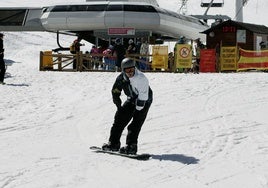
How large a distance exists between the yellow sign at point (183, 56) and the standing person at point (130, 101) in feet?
48.6

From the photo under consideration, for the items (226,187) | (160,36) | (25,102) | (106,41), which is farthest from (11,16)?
(226,187)

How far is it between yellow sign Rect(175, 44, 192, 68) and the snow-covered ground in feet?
13.7

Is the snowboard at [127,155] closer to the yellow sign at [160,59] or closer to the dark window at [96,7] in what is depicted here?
the yellow sign at [160,59]

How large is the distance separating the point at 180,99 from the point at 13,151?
22.7 feet

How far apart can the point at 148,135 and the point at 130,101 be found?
81.6 inches

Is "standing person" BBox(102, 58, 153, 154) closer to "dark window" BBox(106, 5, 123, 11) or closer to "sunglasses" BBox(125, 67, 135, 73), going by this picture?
"sunglasses" BBox(125, 67, 135, 73)

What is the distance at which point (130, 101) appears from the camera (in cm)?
747

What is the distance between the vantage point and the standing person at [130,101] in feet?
23.9

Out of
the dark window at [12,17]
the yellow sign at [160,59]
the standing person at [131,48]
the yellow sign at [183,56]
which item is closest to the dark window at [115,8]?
the standing person at [131,48]

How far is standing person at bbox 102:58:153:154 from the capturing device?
286 inches

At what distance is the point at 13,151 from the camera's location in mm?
7605

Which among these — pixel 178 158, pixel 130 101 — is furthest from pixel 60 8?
pixel 178 158

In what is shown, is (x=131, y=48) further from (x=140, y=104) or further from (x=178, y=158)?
(x=178, y=158)

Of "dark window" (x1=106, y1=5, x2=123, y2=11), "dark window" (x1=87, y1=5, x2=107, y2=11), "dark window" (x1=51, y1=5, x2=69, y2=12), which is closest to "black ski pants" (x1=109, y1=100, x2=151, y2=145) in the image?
"dark window" (x1=106, y1=5, x2=123, y2=11)
